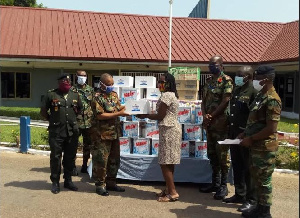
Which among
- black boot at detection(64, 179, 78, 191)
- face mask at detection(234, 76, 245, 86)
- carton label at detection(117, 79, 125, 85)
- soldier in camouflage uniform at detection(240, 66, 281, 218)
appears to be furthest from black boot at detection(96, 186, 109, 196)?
face mask at detection(234, 76, 245, 86)

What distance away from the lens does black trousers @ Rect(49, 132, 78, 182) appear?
541 cm

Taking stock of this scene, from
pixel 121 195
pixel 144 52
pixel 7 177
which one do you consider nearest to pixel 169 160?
pixel 121 195

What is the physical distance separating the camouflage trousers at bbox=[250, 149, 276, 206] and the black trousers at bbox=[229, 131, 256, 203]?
0.55 metres

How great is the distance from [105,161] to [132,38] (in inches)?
549

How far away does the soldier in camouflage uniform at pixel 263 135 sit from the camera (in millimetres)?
4000

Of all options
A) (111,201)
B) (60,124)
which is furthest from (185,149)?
(60,124)

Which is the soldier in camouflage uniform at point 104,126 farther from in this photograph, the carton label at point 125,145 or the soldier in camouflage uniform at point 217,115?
the soldier in camouflage uniform at point 217,115

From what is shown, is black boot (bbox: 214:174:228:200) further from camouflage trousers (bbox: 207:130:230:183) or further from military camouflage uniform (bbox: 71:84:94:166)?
military camouflage uniform (bbox: 71:84:94:166)

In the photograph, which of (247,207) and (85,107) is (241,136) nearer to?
(247,207)

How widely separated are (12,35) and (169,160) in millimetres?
14747

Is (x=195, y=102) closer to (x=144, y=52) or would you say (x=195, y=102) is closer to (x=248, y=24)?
(x=144, y=52)

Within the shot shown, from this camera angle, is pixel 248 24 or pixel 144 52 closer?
pixel 144 52

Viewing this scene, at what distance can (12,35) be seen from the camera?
1728 cm

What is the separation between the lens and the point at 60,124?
5391 mm
